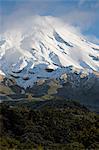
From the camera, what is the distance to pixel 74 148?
4206 cm

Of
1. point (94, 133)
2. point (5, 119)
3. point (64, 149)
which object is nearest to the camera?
point (64, 149)

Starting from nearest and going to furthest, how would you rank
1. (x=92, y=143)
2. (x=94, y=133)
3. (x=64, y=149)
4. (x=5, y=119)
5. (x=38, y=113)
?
(x=64, y=149), (x=92, y=143), (x=94, y=133), (x=5, y=119), (x=38, y=113)

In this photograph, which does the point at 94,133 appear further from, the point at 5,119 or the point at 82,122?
the point at 5,119

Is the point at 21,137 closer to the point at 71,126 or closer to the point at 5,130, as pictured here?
the point at 5,130

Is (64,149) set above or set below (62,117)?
below

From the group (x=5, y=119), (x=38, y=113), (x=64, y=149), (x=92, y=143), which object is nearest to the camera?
(x=64, y=149)

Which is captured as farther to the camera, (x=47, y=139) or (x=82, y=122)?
(x=82, y=122)

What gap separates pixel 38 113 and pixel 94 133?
419 inches

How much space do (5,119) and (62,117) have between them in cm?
915

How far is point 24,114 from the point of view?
59531 mm

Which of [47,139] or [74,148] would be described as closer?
[74,148]

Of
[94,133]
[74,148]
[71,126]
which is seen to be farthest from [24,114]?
[74,148]

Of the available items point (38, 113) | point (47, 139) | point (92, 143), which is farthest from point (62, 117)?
point (92, 143)

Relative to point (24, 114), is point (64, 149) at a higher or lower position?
lower
